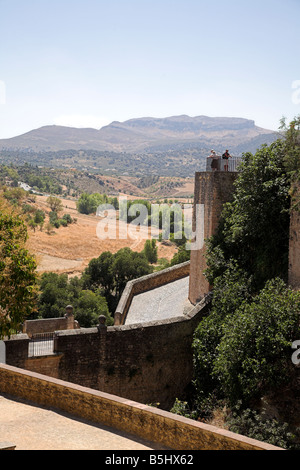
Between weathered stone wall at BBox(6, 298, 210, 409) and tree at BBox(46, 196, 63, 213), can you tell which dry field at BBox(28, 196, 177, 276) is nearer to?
tree at BBox(46, 196, 63, 213)

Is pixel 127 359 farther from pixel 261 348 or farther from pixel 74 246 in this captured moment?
pixel 74 246

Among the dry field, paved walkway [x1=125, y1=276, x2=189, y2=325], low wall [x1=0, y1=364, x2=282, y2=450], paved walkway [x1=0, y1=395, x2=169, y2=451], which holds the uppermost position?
low wall [x1=0, y1=364, x2=282, y2=450]

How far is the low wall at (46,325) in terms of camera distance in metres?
21.1

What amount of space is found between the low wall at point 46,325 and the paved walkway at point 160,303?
2.83m

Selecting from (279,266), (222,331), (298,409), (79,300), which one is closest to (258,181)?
(279,266)

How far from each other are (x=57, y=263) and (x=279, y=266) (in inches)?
2469

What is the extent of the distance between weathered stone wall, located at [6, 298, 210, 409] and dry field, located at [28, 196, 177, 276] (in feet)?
177

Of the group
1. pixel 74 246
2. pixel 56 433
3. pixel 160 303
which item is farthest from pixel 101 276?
pixel 74 246

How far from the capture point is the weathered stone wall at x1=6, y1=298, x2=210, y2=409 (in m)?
12.5

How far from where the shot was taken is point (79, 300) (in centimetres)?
3194

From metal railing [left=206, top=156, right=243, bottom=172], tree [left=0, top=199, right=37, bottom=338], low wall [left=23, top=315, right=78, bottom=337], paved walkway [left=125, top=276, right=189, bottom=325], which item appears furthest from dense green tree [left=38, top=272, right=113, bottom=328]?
metal railing [left=206, top=156, right=243, bottom=172]

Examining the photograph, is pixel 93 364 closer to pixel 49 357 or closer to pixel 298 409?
pixel 49 357

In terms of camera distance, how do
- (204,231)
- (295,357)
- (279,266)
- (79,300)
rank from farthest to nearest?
(79,300) < (204,231) < (279,266) < (295,357)

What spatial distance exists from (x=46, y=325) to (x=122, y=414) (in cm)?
1360
